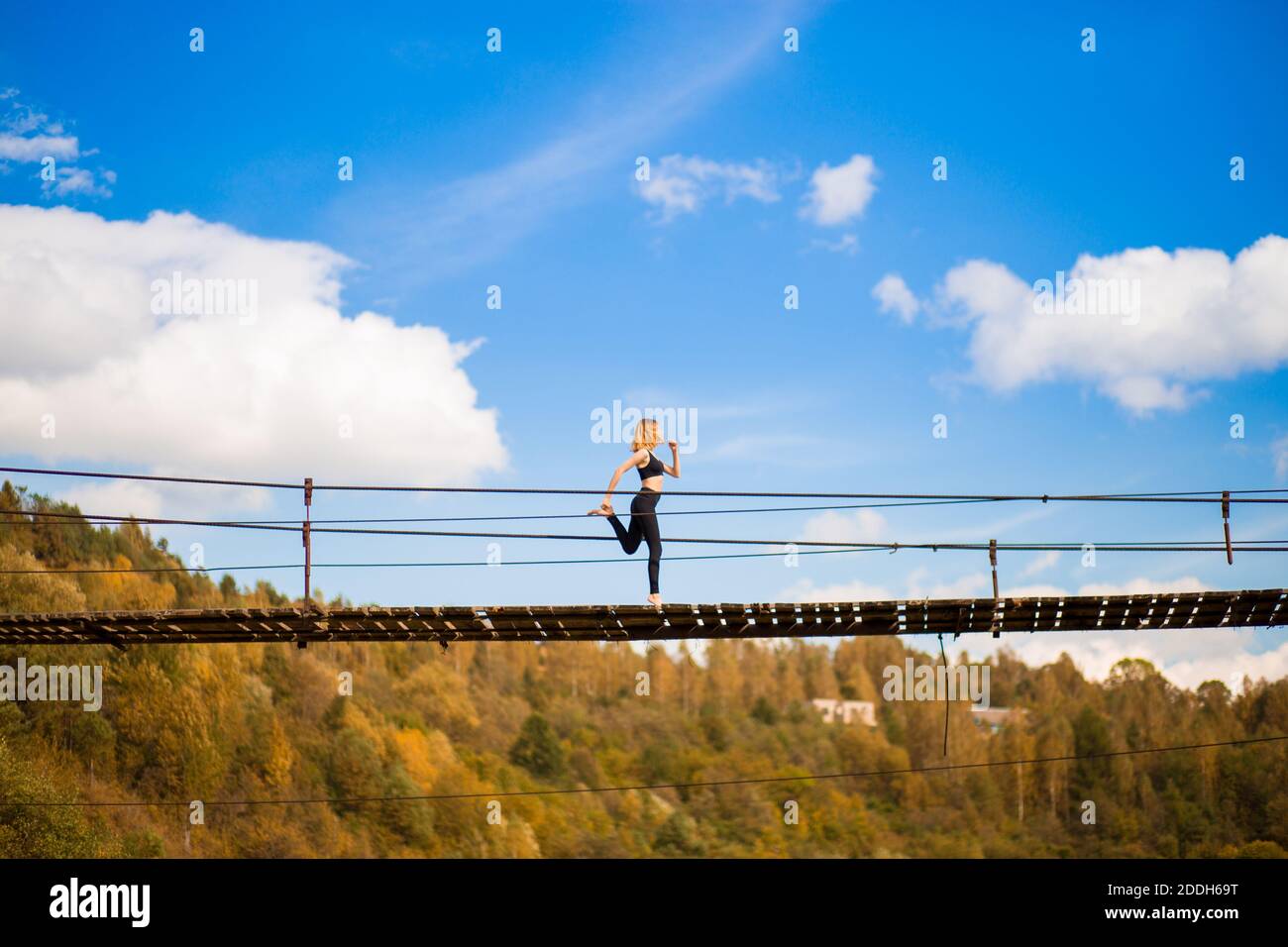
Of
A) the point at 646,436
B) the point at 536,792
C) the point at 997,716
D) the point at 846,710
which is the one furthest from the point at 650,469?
the point at 846,710

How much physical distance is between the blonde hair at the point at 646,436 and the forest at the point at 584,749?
38.0 metres

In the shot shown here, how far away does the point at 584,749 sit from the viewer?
82375 millimetres

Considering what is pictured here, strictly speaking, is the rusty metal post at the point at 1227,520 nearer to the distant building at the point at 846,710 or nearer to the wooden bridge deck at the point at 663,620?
the wooden bridge deck at the point at 663,620

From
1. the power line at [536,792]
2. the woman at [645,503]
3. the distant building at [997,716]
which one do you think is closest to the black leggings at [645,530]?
the woman at [645,503]

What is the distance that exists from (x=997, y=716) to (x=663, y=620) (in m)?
83.9

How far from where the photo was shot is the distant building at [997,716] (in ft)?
289

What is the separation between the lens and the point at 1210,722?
8431 cm

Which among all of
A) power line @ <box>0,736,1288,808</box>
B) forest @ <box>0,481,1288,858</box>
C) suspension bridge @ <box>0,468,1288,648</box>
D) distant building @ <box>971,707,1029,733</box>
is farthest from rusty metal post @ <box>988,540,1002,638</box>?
distant building @ <box>971,707,1029,733</box>

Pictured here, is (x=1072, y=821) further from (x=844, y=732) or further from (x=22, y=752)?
(x=22, y=752)

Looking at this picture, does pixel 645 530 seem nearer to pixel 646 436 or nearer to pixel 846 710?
pixel 646 436

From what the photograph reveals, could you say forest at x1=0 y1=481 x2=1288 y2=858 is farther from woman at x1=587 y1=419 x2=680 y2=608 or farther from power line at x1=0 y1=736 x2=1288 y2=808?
woman at x1=587 y1=419 x2=680 y2=608

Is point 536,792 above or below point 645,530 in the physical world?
below

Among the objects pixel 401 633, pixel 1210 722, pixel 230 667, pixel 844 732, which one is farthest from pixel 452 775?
pixel 401 633
